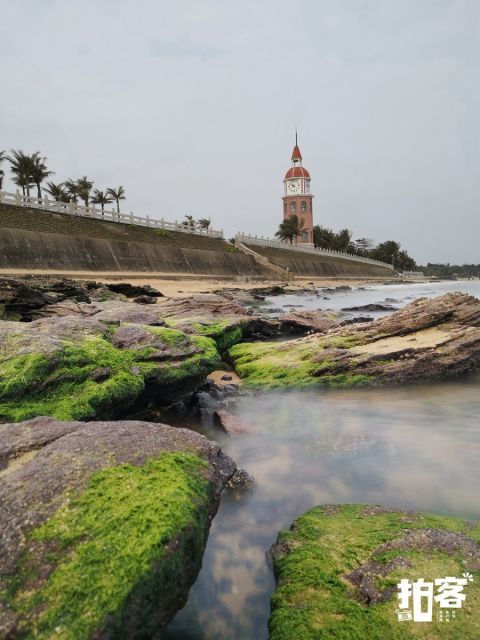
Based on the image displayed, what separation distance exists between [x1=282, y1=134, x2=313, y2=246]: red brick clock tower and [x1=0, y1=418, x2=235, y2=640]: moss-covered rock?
99813 millimetres

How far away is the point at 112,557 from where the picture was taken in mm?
2162

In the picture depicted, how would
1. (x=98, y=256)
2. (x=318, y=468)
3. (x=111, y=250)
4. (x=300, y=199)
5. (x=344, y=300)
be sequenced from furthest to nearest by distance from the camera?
(x=300, y=199) → (x=111, y=250) → (x=98, y=256) → (x=344, y=300) → (x=318, y=468)

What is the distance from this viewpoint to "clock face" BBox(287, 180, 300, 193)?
10531 cm

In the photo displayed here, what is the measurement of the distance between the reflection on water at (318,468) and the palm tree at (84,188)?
55.5 meters

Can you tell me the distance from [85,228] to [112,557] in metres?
37.4

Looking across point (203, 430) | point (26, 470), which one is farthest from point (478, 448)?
point (26, 470)

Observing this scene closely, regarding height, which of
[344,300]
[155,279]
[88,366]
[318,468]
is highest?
[155,279]

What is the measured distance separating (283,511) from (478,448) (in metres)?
2.93

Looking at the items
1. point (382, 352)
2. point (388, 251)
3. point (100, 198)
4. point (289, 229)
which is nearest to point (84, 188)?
point (100, 198)

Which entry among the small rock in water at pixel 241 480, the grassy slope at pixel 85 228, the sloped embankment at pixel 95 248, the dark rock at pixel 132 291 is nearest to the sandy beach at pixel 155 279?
the sloped embankment at pixel 95 248

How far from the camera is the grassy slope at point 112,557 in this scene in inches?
77.5

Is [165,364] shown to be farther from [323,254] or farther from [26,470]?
[323,254]

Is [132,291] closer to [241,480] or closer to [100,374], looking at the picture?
[100,374]

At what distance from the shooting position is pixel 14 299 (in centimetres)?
1129
